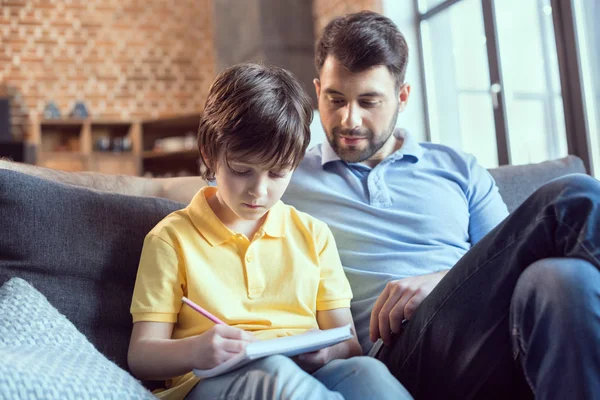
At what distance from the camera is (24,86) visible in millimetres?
6020

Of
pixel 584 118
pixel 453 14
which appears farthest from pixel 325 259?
pixel 453 14

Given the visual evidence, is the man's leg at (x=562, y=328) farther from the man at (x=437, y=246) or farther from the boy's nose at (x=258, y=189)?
the boy's nose at (x=258, y=189)

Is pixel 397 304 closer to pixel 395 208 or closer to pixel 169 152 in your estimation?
pixel 395 208

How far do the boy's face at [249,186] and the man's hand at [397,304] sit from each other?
11.2 inches

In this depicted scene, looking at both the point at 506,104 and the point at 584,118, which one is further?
the point at 506,104

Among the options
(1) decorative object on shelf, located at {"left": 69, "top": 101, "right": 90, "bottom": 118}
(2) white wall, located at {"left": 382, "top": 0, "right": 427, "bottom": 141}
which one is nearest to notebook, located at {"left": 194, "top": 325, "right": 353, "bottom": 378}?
(2) white wall, located at {"left": 382, "top": 0, "right": 427, "bottom": 141}

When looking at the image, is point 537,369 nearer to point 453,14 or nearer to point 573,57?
point 573,57

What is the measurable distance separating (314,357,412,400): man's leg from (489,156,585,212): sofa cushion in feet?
3.42

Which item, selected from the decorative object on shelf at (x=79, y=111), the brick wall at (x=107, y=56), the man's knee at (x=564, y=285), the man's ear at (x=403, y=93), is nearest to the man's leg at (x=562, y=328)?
the man's knee at (x=564, y=285)

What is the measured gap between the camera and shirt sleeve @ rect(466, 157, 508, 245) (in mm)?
1683

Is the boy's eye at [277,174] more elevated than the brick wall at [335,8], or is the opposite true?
the brick wall at [335,8]

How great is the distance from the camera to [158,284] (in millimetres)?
1181

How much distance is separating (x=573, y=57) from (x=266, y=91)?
7.69 feet

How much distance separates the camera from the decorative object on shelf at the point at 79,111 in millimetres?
5922
